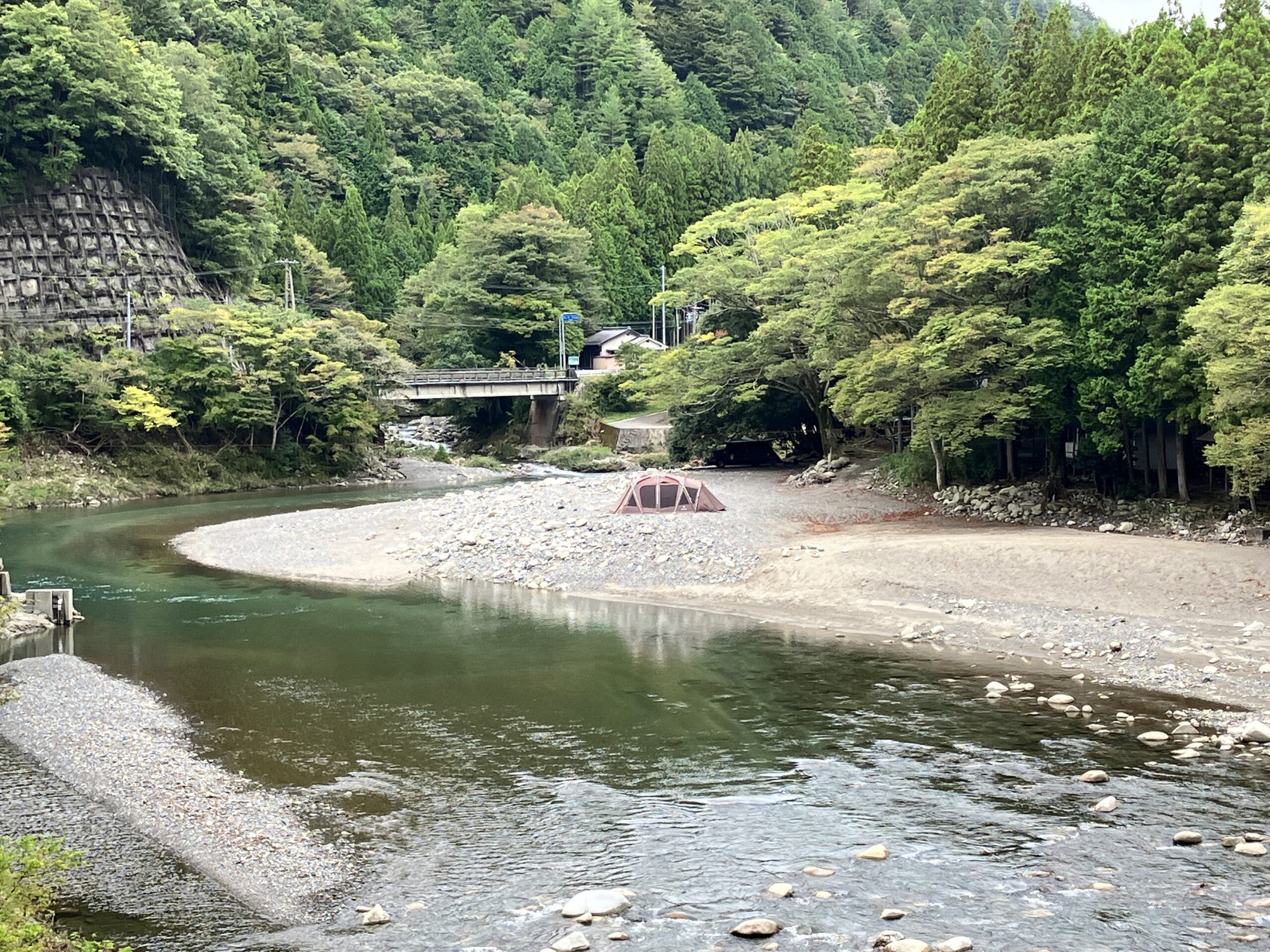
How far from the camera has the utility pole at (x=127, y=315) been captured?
56.5 metres

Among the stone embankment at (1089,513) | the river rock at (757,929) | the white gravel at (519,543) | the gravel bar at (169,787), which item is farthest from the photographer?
the white gravel at (519,543)

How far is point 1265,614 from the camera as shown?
65.4 ft

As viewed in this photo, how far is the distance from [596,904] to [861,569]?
1605cm

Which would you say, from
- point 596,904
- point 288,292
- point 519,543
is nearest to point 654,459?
point 288,292

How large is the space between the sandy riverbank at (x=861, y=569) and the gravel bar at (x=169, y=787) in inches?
429

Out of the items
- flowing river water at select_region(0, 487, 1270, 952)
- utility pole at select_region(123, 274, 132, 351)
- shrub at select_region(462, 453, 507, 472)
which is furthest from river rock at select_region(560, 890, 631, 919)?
utility pole at select_region(123, 274, 132, 351)

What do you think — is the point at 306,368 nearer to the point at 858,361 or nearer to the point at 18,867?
the point at 858,361

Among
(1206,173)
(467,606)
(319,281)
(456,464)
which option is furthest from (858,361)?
(319,281)

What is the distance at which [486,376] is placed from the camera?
67.4 meters

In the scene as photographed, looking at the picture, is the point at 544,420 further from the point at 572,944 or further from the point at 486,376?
the point at 572,944

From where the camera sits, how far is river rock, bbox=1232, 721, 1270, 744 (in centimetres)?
1432

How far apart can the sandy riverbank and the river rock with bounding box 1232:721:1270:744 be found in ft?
3.98

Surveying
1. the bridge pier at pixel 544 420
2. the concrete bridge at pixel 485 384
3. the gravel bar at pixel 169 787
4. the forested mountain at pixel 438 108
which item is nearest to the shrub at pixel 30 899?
the gravel bar at pixel 169 787

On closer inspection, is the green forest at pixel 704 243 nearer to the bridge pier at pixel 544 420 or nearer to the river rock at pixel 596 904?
the bridge pier at pixel 544 420
